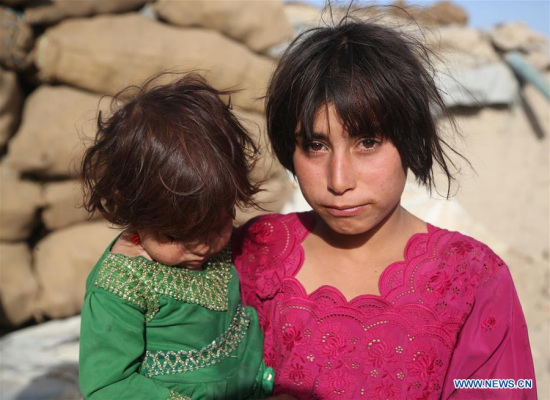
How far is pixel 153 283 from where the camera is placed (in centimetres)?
133

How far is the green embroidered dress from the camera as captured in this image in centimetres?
126

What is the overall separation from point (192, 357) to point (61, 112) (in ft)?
7.65

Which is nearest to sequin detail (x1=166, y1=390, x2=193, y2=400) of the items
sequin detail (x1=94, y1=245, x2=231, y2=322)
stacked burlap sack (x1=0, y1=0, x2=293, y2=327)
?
sequin detail (x1=94, y1=245, x2=231, y2=322)

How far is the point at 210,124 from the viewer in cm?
132

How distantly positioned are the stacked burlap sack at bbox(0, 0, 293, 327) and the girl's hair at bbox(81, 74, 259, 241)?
1.81 m

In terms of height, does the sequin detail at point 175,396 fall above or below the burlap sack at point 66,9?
below

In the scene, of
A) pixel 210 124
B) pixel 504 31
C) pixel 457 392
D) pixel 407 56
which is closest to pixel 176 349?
pixel 210 124

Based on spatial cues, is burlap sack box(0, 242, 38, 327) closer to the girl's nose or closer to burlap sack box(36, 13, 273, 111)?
burlap sack box(36, 13, 273, 111)

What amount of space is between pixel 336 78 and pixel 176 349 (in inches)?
26.8

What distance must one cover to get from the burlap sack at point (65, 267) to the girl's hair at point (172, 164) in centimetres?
211

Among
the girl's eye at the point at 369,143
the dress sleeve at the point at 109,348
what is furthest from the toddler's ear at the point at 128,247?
the girl's eye at the point at 369,143

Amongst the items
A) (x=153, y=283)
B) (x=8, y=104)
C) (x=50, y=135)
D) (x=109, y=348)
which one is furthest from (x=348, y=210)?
(x=8, y=104)

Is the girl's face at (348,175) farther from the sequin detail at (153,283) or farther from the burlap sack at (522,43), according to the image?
the burlap sack at (522,43)

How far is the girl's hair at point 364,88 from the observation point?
1.32 m
